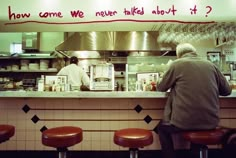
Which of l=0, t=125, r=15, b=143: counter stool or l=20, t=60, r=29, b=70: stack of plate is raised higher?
l=20, t=60, r=29, b=70: stack of plate

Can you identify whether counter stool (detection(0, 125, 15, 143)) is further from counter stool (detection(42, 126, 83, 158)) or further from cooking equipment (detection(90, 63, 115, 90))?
cooking equipment (detection(90, 63, 115, 90))

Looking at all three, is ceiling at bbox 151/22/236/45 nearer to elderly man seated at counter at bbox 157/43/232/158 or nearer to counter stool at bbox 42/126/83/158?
elderly man seated at counter at bbox 157/43/232/158

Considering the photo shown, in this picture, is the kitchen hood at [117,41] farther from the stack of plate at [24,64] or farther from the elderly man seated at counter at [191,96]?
the elderly man seated at counter at [191,96]

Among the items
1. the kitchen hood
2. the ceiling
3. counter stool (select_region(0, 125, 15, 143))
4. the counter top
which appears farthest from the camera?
the kitchen hood

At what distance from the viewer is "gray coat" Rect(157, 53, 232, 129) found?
2.76 meters

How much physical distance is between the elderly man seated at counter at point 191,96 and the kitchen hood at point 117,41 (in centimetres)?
320

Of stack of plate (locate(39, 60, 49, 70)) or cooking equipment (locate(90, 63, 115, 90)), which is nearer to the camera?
cooking equipment (locate(90, 63, 115, 90))

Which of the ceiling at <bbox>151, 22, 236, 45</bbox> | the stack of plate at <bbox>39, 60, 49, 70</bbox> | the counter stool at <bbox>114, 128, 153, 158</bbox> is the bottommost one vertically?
the counter stool at <bbox>114, 128, 153, 158</bbox>

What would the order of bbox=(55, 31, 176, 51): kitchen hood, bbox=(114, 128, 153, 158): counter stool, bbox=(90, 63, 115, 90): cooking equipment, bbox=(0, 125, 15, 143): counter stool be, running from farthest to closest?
bbox=(55, 31, 176, 51): kitchen hood < bbox=(90, 63, 115, 90): cooking equipment < bbox=(0, 125, 15, 143): counter stool < bbox=(114, 128, 153, 158): counter stool

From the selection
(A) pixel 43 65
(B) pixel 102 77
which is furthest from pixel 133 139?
(A) pixel 43 65

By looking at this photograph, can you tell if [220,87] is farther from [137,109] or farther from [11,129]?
[11,129]

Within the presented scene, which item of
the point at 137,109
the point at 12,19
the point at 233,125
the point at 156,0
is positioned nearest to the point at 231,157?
the point at 233,125

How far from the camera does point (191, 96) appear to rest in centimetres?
277

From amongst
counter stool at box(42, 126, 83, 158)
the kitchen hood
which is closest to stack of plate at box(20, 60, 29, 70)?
the kitchen hood
